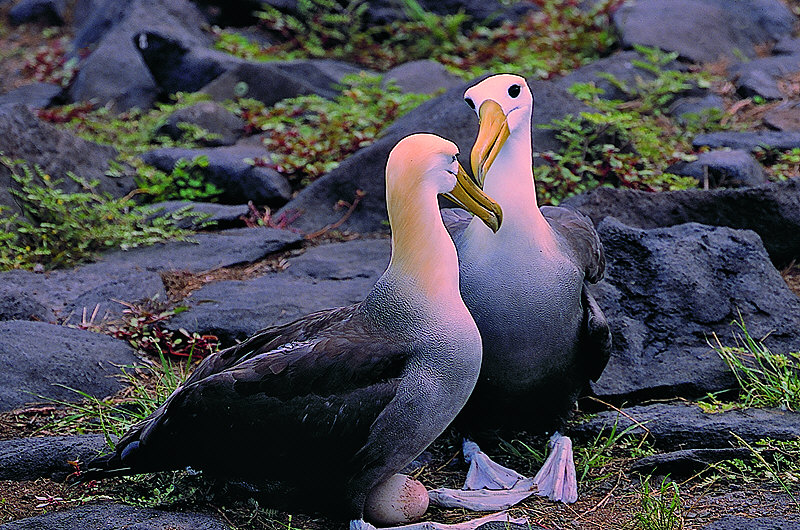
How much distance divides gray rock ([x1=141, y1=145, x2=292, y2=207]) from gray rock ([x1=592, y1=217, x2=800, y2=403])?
3.10 metres

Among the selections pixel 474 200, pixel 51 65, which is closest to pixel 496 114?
pixel 474 200

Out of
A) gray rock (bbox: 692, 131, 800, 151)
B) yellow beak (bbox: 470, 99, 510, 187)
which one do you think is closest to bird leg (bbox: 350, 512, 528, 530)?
yellow beak (bbox: 470, 99, 510, 187)

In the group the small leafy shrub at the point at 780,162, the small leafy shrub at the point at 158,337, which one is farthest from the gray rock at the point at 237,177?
the small leafy shrub at the point at 780,162

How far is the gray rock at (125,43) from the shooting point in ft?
32.4

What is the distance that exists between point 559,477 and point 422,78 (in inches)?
242

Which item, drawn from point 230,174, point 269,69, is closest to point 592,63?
point 269,69

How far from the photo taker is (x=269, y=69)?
9.11 metres

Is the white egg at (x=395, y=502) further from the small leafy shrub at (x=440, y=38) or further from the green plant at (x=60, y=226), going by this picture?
the small leafy shrub at (x=440, y=38)

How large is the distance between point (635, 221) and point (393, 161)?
250 cm

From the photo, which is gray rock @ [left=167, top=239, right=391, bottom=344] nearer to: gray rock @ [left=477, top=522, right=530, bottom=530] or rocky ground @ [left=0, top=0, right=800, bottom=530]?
rocky ground @ [left=0, top=0, right=800, bottom=530]

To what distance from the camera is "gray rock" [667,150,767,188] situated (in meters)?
6.12

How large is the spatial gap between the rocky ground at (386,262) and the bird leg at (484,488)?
0.08 m

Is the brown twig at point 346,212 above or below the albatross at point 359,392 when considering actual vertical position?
below

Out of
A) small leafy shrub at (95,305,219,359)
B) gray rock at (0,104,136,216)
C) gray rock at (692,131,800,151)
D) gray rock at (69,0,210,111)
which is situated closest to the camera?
small leafy shrub at (95,305,219,359)
